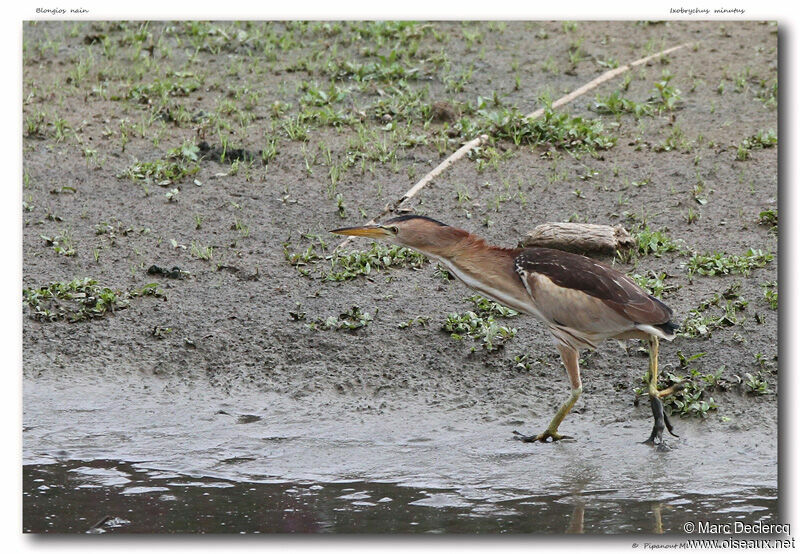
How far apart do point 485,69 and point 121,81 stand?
3033 millimetres

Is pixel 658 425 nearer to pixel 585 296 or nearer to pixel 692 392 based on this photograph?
pixel 692 392

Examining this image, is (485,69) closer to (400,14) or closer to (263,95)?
(263,95)

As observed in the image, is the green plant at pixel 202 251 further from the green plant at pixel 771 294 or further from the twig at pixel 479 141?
the green plant at pixel 771 294

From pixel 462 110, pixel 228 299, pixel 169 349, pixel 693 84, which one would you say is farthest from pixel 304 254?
pixel 693 84

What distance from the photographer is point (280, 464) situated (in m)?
5.39

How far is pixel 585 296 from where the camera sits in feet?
17.5

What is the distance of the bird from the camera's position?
531 centimetres

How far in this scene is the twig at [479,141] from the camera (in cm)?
754

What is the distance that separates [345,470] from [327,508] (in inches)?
18.1

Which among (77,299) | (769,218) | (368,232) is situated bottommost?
(77,299)

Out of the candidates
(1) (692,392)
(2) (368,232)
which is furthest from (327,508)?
(1) (692,392)

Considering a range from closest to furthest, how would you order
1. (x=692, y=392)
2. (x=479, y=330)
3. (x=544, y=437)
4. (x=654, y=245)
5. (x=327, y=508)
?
(x=327, y=508)
(x=544, y=437)
(x=692, y=392)
(x=479, y=330)
(x=654, y=245)

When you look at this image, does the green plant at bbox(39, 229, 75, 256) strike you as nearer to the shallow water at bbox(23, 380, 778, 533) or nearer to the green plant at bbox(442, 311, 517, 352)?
the shallow water at bbox(23, 380, 778, 533)

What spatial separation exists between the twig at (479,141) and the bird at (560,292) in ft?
5.68
